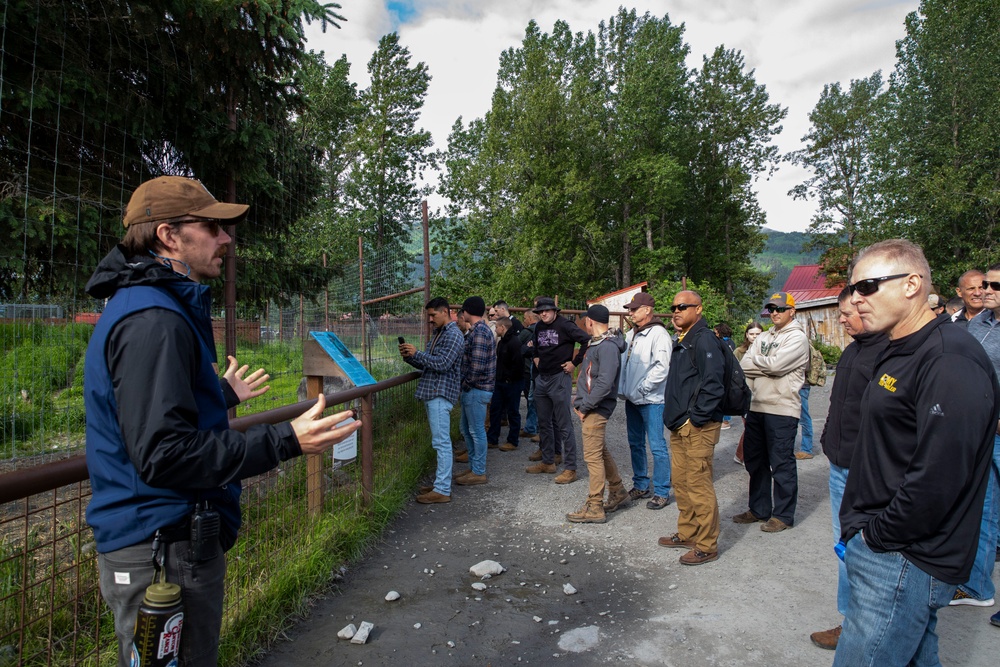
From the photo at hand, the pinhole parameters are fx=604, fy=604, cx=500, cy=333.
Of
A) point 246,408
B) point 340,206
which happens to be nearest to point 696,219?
point 340,206

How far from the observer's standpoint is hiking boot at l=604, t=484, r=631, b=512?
18.1 feet

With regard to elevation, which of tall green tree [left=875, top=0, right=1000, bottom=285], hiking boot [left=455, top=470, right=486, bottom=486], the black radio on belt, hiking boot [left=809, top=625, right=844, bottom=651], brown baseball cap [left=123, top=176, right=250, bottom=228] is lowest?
hiking boot [left=455, top=470, right=486, bottom=486]

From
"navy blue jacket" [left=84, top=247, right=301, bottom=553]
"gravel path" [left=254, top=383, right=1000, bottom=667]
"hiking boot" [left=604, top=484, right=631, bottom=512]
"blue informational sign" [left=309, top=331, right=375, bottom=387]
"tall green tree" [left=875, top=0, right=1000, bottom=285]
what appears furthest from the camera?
"tall green tree" [left=875, top=0, right=1000, bottom=285]

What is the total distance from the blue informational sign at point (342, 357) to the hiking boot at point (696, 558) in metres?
2.65

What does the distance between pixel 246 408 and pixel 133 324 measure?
6.28 metres

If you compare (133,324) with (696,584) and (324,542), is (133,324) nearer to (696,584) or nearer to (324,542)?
(324,542)

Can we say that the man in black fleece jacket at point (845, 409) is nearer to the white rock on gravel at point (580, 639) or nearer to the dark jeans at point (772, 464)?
→ the white rock on gravel at point (580, 639)

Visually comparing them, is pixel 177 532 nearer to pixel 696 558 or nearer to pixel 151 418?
pixel 151 418

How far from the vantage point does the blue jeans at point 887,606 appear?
6.14 feet

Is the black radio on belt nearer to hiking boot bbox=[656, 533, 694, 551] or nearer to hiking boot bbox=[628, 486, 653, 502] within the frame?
hiking boot bbox=[656, 533, 694, 551]

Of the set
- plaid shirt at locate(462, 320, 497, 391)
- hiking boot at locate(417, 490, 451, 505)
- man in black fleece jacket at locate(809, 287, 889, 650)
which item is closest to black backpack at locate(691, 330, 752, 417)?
man in black fleece jacket at locate(809, 287, 889, 650)

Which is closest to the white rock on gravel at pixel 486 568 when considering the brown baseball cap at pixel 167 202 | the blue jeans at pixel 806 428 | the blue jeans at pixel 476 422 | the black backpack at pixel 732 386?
the black backpack at pixel 732 386

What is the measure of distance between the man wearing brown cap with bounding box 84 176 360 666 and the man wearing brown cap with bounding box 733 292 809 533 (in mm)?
4313

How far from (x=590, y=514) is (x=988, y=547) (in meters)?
2.71
